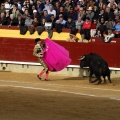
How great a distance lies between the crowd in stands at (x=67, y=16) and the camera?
751 inches

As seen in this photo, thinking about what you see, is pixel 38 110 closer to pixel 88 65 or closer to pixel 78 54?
pixel 88 65

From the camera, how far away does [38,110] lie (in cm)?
1173

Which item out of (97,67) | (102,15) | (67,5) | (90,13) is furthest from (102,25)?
(67,5)

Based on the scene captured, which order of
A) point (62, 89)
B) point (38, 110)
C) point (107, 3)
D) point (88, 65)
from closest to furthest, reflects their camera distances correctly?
point (38, 110) < point (62, 89) < point (88, 65) < point (107, 3)

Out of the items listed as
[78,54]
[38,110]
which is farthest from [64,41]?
[38,110]

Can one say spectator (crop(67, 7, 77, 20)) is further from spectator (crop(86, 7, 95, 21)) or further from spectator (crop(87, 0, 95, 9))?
spectator (crop(86, 7, 95, 21))

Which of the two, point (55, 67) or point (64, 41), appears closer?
point (55, 67)

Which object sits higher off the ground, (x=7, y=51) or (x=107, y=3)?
(x=107, y=3)

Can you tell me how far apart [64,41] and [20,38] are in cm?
173

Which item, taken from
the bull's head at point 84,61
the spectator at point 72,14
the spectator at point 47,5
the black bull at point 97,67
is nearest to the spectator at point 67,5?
the spectator at point 72,14

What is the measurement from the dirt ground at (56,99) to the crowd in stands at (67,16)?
1717mm

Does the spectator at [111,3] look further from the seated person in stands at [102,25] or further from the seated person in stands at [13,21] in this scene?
the seated person in stands at [13,21]

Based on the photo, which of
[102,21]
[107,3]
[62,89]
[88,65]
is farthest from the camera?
[107,3]

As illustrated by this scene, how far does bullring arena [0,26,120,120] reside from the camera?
1145 cm
